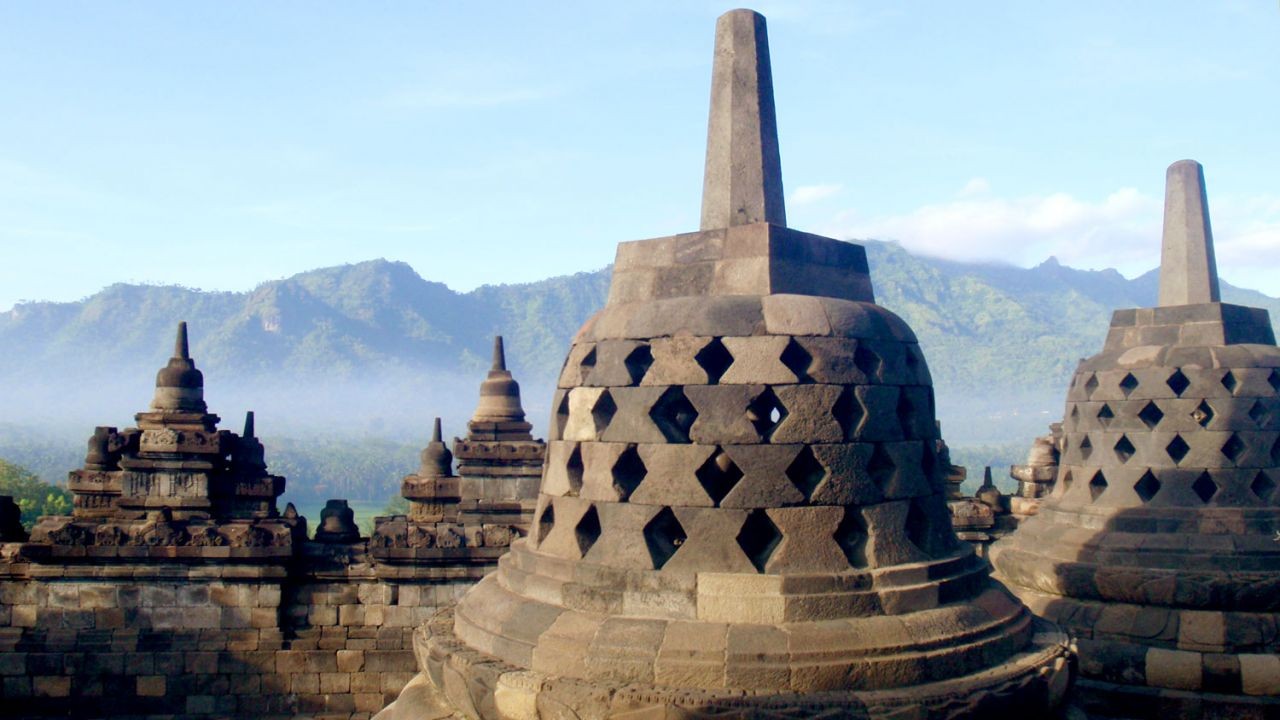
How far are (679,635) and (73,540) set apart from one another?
8.65m

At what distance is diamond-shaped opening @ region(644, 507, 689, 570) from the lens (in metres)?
4.40

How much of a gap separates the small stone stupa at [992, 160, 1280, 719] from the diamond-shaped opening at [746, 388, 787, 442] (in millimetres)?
4343

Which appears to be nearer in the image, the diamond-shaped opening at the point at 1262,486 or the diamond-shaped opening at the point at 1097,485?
the diamond-shaped opening at the point at 1262,486

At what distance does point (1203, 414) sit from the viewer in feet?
25.6

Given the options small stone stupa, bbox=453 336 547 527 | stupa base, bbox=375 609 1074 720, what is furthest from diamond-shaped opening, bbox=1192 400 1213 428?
small stone stupa, bbox=453 336 547 527

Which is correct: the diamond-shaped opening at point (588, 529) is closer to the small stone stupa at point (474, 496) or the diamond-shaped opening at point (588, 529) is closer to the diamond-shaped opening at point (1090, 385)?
the diamond-shaped opening at point (1090, 385)

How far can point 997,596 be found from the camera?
475cm

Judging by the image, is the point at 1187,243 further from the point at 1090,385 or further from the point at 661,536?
the point at 661,536

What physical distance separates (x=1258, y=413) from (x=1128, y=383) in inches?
35.0

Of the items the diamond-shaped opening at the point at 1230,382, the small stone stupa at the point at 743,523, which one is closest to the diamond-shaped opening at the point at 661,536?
the small stone stupa at the point at 743,523

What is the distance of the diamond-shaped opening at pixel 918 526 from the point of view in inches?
183

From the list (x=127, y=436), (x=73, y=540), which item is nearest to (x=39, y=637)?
(x=73, y=540)

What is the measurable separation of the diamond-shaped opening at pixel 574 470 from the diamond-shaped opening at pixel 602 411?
0.18 metres

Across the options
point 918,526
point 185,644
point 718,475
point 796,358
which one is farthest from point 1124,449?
point 185,644
